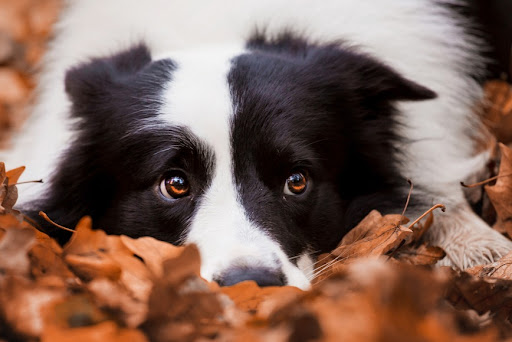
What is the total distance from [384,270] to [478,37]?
2.39 m

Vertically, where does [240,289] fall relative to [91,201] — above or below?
above

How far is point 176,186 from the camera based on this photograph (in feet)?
6.31

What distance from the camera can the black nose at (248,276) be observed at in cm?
149

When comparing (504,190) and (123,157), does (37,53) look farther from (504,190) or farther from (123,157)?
(504,190)

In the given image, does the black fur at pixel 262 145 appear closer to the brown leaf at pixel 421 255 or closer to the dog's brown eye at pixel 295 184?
the dog's brown eye at pixel 295 184

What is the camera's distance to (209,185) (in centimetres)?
187

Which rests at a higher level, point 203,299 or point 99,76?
point 99,76

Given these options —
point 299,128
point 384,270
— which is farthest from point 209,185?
point 384,270

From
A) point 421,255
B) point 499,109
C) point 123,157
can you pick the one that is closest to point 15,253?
point 123,157

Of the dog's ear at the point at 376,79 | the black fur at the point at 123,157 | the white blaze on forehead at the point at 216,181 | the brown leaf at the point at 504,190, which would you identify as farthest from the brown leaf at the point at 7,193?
the brown leaf at the point at 504,190

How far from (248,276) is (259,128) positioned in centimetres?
57

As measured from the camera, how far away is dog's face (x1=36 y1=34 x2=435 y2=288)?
1819mm

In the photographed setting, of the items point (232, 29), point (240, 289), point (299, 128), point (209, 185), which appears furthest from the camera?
point (232, 29)

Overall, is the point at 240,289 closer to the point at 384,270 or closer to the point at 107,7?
the point at 384,270
